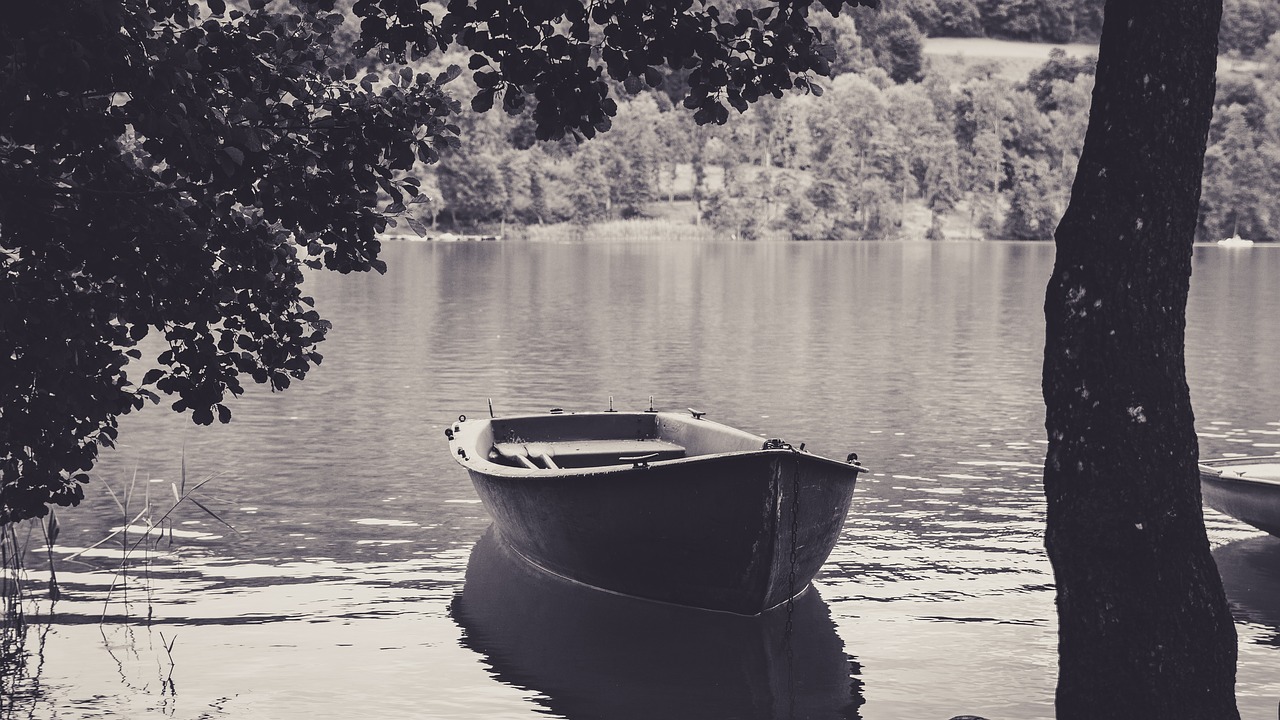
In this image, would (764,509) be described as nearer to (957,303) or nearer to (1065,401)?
(1065,401)

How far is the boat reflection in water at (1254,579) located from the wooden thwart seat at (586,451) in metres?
5.63

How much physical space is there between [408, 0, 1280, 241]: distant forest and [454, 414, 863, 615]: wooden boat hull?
Result: 12049cm

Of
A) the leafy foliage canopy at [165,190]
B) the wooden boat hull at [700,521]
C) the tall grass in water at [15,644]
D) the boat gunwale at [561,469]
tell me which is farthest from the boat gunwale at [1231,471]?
the tall grass in water at [15,644]

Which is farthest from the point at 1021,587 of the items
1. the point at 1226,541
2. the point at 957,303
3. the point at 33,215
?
the point at 957,303

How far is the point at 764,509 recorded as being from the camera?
36.8 ft

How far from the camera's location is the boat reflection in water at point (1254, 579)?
1248 centimetres

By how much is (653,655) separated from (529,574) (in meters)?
2.99

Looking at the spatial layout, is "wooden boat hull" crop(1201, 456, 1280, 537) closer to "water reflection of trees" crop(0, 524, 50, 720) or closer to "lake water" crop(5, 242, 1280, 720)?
"lake water" crop(5, 242, 1280, 720)

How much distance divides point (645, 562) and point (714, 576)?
→ 25.2 inches

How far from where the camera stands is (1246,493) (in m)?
13.8

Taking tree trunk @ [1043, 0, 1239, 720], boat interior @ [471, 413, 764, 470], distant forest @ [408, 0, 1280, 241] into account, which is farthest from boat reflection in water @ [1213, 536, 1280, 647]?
distant forest @ [408, 0, 1280, 241]

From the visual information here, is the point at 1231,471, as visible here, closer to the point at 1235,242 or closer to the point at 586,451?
the point at 586,451

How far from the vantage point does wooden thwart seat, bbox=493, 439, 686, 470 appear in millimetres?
15703

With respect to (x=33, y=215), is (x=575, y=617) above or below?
below
